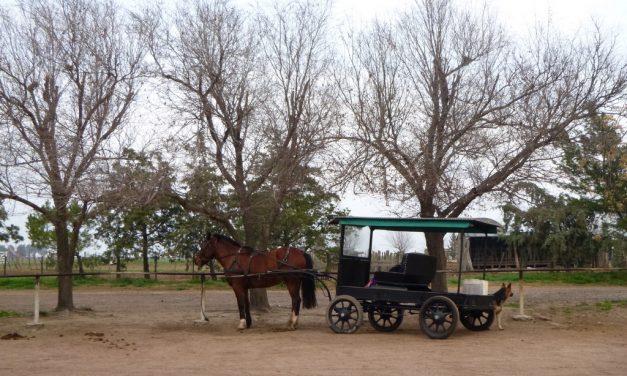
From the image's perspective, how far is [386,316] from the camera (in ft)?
48.9

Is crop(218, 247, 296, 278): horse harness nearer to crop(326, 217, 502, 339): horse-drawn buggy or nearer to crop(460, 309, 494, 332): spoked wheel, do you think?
crop(326, 217, 502, 339): horse-drawn buggy

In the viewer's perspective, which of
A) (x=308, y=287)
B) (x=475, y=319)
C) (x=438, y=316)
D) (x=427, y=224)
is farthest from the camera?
(x=308, y=287)

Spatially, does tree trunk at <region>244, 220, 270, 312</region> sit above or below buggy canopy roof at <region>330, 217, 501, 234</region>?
below

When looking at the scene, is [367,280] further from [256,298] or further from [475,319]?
[256,298]

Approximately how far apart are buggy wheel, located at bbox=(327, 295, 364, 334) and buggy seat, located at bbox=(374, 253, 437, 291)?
745mm

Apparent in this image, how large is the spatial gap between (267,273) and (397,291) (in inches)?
125

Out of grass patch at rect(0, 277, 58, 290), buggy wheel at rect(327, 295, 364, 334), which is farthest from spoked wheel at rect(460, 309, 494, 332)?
grass patch at rect(0, 277, 58, 290)

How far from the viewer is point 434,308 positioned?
544 inches

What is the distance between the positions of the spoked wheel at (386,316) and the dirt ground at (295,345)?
230 millimetres

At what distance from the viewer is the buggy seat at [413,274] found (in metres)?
14.3

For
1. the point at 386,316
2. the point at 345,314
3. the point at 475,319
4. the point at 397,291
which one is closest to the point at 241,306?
the point at 345,314

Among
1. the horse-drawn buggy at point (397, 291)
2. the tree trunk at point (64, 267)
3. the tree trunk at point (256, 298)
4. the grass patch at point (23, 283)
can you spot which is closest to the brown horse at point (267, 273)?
the horse-drawn buggy at point (397, 291)

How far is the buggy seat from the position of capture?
14258 millimetres

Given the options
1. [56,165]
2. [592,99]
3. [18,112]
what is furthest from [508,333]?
[18,112]
